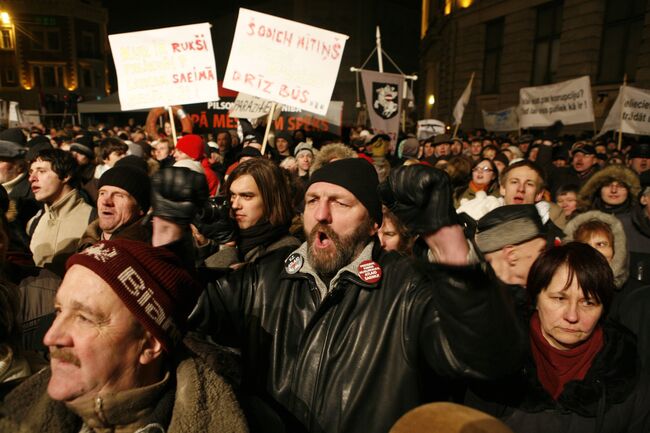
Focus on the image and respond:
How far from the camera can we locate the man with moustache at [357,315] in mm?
1312

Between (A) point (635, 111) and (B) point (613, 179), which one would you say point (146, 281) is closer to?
(B) point (613, 179)

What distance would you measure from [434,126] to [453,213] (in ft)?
43.0

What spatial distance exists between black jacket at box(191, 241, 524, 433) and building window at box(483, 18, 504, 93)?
2335 centimetres

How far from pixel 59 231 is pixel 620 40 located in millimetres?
18218

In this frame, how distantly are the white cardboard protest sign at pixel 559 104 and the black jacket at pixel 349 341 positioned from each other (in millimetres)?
9335

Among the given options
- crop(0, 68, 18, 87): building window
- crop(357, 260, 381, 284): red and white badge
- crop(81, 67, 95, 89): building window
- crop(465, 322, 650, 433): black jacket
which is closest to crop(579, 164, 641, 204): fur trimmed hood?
crop(465, 322, 650, 433): black jacket

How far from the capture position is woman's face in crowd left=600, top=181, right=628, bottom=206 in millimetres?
4430

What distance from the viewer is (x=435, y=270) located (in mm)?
1309

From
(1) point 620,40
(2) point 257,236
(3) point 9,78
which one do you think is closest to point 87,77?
(3) point 9,78

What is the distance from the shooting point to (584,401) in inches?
72.1

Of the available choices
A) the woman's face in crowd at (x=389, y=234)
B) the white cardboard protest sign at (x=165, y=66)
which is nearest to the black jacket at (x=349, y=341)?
the woman's face in crowd at (x=389, y=234)

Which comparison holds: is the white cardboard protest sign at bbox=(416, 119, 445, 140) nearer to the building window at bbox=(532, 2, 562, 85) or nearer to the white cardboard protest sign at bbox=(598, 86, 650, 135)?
the white cardboard protest sign at bbox=(598, 86, 650, 135)

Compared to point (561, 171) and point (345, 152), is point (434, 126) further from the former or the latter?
point (345, 152)

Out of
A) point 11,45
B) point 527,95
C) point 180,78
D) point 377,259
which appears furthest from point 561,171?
point 11,45
